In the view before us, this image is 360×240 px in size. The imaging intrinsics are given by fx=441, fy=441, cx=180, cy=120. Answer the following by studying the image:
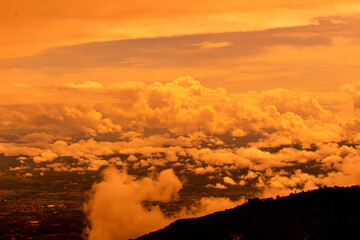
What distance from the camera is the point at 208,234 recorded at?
12144 cm

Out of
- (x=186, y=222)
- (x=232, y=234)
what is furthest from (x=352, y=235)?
(x=186, y=222)

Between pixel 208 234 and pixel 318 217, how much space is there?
1181 inches

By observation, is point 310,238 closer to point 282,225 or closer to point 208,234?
point 282,225

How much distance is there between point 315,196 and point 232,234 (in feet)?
120

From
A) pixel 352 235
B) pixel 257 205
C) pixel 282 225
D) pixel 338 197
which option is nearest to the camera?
pixel 352 235

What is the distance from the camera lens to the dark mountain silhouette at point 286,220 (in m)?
109

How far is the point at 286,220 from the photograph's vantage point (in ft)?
399

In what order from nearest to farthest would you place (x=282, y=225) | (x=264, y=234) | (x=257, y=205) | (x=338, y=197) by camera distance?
(x=264, y=234), (x=282, y=225), (x=338, y=197), (x=257, y=205)

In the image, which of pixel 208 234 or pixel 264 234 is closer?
pixel 264 234

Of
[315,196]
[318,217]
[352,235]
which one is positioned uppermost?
[315,196]

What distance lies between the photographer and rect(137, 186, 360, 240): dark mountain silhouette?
357 feet

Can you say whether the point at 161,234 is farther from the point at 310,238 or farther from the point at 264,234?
the point at 310,238

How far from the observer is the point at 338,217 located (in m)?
116

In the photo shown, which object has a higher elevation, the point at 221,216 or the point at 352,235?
the point at 221,216
